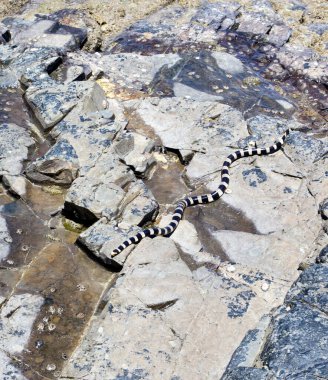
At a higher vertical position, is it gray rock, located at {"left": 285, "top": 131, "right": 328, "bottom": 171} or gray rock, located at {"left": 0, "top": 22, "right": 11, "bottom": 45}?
gray rock, located at {"left": 285, "top": 131, "right": 328, "bottom": 171}

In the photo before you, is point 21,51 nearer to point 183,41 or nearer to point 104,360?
point 183,41

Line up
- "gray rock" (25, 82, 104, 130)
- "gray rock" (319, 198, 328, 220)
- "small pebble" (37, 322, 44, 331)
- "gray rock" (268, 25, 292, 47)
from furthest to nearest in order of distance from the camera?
"gray rock" (268, 25, 292, 47), "gray rock" (25, 82, 104, 130), "gray rock" (319, 198, 328, 220), "small pebble" (37, 322, 44, 331)

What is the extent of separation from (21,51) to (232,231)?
6942mm

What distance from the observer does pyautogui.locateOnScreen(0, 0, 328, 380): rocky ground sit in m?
7.87

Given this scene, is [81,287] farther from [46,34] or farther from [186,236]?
[46,34]

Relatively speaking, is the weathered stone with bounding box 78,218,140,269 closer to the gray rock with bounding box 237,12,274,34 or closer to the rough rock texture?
the rough rock texture

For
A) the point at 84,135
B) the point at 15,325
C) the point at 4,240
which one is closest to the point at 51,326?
the point at 15,325

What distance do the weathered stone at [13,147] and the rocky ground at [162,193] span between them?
28 mm

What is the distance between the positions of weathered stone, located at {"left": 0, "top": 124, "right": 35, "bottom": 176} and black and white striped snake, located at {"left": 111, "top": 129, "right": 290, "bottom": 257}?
2.72m

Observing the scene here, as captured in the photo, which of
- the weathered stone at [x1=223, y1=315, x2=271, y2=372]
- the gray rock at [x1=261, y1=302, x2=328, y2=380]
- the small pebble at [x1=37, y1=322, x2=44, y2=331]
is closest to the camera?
the gray rock at [x1=261, y1=302, x2=328, y2=380]

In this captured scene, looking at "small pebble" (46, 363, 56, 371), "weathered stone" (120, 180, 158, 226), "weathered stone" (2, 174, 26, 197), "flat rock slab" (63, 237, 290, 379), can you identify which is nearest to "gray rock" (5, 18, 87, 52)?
"weathered stone" (2, 174, 26, 197)

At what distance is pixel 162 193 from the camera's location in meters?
10.9

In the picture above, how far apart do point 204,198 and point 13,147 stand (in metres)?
3.57

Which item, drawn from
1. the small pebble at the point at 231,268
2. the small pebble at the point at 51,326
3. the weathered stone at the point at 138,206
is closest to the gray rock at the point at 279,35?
the weathered stone at the point at 138,206
